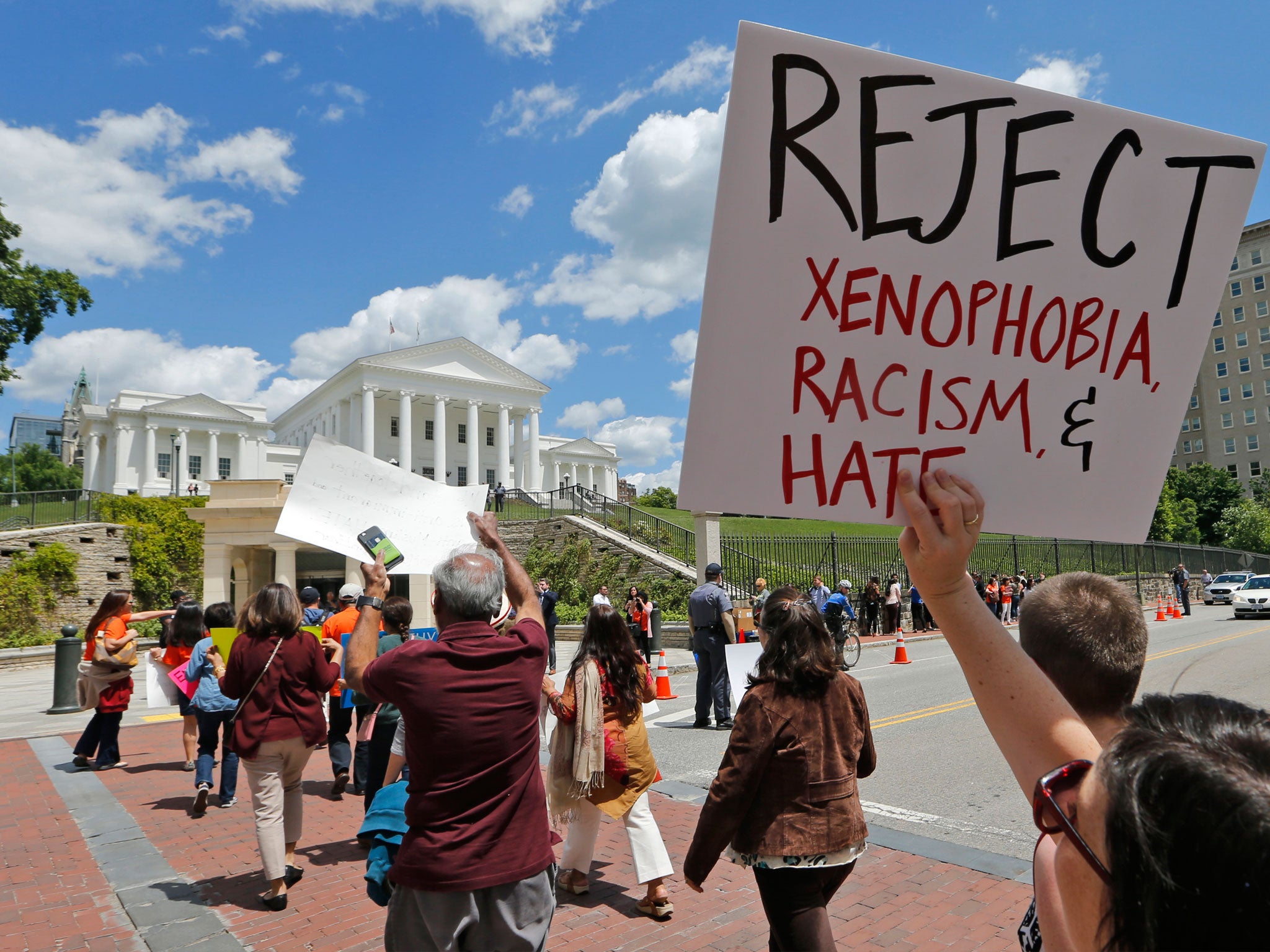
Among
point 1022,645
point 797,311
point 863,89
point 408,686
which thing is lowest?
point 408,686

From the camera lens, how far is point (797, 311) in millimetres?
1729

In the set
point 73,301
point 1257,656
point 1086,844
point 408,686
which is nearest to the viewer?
point 1086,844

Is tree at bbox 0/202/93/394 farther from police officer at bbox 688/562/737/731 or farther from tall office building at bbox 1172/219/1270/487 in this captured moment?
tall office building at bbox 1172/219/1270/487

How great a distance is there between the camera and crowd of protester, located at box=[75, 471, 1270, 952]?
0.83 m

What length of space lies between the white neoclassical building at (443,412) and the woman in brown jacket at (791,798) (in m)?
59.6

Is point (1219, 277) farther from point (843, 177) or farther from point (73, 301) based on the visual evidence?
point (73, 301)

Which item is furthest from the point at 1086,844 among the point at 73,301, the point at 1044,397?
the point at 73,301

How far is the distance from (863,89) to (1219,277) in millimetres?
907

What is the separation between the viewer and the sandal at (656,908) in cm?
469

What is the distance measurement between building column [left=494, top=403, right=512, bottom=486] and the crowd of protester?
63.4 metres

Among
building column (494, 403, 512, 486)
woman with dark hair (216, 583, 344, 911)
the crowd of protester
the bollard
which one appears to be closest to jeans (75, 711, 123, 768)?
the crowd of protester

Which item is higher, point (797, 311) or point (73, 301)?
point (73, 301)

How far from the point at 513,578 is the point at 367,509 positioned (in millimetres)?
1264

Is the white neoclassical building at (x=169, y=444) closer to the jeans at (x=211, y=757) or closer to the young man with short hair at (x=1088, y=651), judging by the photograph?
the jeans at (x=211, y=757)
